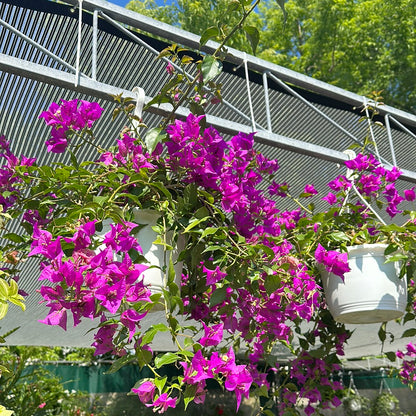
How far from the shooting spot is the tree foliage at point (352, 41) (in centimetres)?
1317

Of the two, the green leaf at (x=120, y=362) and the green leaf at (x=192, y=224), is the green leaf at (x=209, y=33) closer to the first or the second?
the green leaf at (x=192, y=224)

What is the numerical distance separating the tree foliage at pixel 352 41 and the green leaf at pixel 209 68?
1197cm

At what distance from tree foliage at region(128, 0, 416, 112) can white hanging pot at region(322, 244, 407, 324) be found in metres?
A: 11.5

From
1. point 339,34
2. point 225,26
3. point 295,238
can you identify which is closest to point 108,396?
point 295,238

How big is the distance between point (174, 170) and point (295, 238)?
0.64 m

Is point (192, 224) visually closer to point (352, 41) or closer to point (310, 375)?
point (310, 375)

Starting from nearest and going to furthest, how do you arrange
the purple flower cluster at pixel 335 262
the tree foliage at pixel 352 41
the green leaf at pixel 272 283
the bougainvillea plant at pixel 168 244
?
the bougainvillea plant at pixel 168 244 → the green leaf at pixel 272 283 → the purple flower cluster at pixel 335 262 → the tree foliage at pixel 352 41

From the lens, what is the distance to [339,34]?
13891 millimetres

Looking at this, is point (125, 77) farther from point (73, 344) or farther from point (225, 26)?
point (73, 344)

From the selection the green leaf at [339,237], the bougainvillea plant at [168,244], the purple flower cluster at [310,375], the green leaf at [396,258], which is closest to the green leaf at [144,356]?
the bougainvillea plant at [168,244]

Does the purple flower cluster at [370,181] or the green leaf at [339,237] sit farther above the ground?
the purple flower cluster at [370,181]

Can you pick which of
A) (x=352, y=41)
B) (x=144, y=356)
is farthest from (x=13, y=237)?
(x=352, y=41)

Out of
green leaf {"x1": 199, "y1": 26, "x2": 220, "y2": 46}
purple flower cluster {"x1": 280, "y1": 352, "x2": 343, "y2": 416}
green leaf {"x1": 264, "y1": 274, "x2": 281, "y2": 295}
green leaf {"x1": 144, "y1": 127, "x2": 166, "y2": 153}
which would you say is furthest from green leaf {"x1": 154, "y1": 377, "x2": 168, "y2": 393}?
purple flower cluster {"x1": 280, "y1": 352, "x2": 343, "y2": 416}

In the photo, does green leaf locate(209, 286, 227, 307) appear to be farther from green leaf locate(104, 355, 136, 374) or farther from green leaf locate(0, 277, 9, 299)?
green leaf locate(0, 277, 9, 299)
